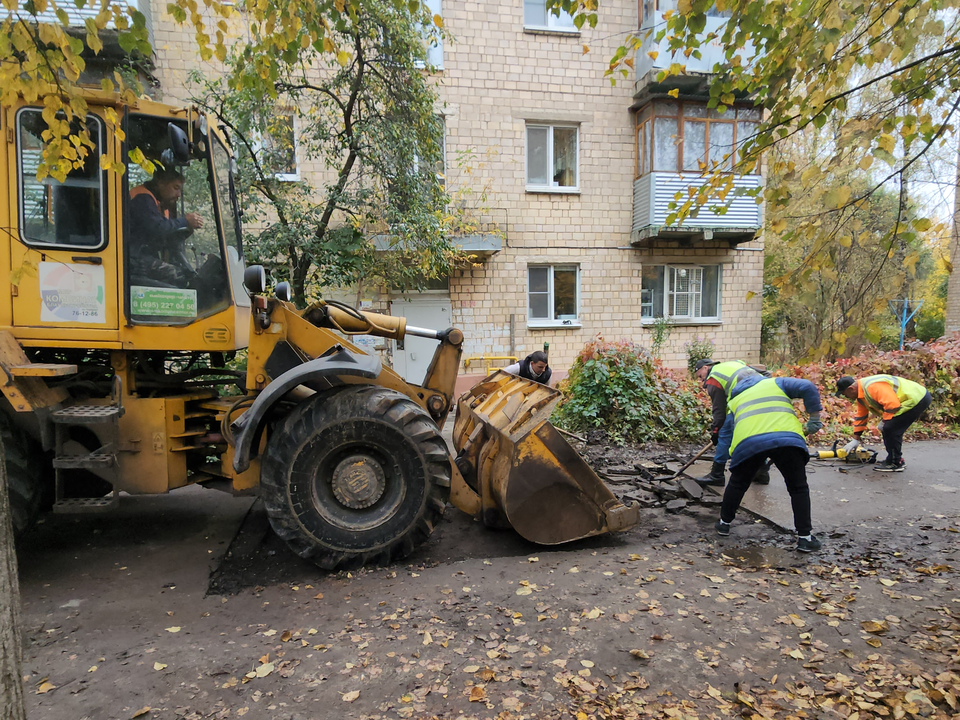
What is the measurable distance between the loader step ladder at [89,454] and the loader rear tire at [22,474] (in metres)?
0.18

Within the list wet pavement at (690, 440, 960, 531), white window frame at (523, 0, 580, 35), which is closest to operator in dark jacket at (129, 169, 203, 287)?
wet pavement at (690, 440, 960, 531)

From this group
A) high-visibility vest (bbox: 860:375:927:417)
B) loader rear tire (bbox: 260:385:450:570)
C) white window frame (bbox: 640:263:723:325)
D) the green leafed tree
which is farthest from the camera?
white window frame (bbox: 640:263:723:325)

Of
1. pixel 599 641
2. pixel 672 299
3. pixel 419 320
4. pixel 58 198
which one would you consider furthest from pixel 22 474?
pixel 672 299

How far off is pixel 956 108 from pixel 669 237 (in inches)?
400

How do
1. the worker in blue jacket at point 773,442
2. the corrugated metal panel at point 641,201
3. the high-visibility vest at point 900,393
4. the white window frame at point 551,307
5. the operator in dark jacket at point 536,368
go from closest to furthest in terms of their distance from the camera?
the worker in blue jacket at point 773,442, the high-visibility vest at point 900,393, the operator in dark jacket at point 536,368, the corrugated metal panel at point 641,201, the white window frame at point 551,307

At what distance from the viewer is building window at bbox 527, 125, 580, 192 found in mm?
12148

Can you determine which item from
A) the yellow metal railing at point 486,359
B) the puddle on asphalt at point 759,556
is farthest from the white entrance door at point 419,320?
the puddle on asphalt at point 759,556

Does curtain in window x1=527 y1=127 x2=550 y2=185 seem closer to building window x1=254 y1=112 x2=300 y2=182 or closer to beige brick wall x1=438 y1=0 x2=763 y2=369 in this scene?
Answer: beige brick wall x1=438 y1=0 x2=763 y2=369

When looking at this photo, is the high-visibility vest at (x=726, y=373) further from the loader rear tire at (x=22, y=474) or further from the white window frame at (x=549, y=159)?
the white window frame at (x=549, y=159)

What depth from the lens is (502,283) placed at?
12.0 metres

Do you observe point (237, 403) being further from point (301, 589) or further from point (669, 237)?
point (669, 237)

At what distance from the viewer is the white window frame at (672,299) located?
42.3ft

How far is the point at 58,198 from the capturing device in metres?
3.63

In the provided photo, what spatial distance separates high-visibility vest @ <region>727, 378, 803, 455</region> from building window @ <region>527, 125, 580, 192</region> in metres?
8.77
